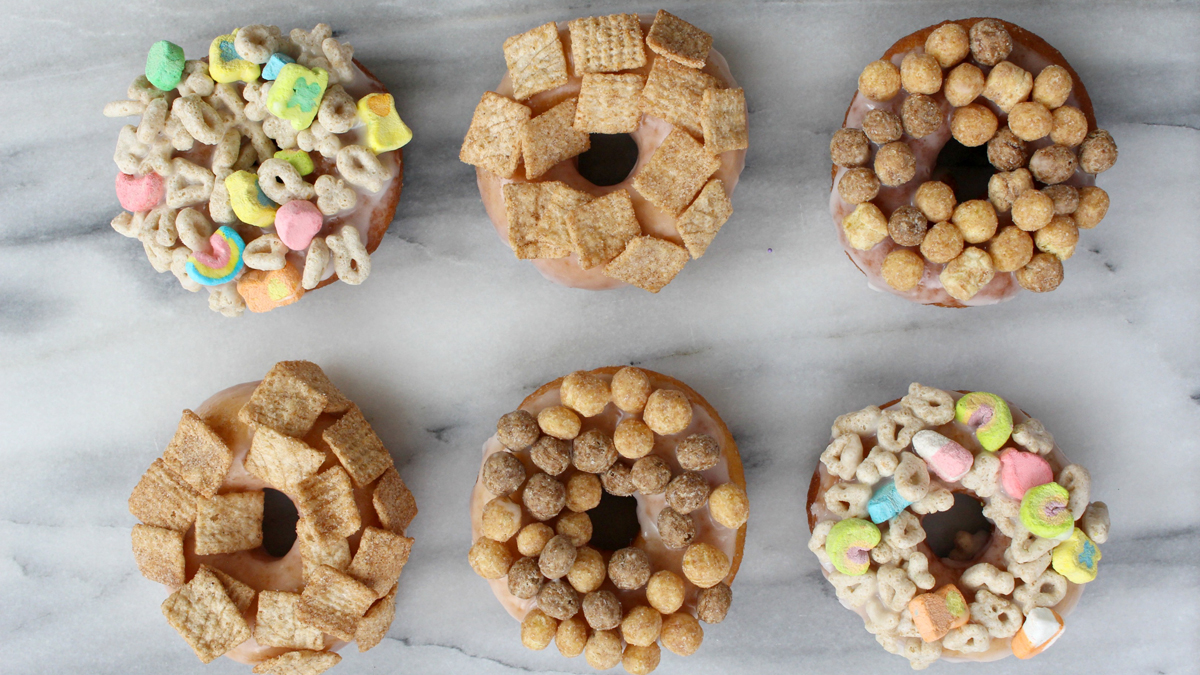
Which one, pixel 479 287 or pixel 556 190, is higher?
pixel 556 190

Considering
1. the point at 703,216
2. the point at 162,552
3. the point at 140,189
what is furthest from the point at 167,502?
the point at 703,216

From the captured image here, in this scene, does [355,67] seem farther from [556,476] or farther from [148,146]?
→ [556,476]

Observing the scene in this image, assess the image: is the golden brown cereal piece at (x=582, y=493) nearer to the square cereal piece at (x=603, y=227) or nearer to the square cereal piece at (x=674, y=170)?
the square cereal piece at (x=603, y=227)

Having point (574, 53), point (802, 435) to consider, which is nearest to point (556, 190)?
point (574, 53)

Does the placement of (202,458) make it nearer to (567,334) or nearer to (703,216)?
(567,334)

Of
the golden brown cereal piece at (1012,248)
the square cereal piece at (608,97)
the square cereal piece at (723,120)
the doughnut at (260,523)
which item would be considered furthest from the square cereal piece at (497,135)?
the golden brown cereal piece at (1012,248)

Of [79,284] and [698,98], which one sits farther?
[79,284]

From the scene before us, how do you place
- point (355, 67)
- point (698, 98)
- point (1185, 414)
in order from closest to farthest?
point (698, 98), point (355, 67), point (1185, 414)
